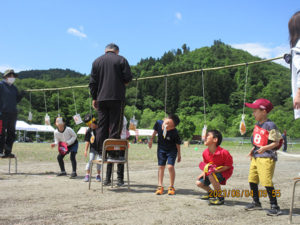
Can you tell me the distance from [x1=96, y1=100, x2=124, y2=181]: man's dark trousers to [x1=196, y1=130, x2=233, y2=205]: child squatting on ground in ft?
5.39

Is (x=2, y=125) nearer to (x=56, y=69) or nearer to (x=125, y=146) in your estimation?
(x=125, y=146)

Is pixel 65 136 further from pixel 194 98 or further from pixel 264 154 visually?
pixel 194 98

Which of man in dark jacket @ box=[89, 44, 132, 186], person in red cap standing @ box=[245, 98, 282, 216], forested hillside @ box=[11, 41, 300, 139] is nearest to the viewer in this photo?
person in red cap standing @ box=[245, 98, 282, 216]

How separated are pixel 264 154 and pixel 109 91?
275cm

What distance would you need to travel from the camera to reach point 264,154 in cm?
427

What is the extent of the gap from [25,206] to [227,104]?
306 ft

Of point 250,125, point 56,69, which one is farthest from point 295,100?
point 56,69

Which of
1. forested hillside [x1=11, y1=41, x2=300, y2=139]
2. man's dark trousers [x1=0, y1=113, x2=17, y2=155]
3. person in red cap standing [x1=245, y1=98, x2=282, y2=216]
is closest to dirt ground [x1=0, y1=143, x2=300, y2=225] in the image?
person in red cap standing [x1=245, y1=98, x2=282, y2=216]

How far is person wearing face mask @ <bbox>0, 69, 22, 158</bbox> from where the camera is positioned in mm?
8008

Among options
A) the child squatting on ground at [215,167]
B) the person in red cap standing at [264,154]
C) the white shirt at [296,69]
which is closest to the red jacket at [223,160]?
the child squatting on ground at [215,167]

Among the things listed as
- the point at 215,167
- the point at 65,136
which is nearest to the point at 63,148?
the point at 65,136

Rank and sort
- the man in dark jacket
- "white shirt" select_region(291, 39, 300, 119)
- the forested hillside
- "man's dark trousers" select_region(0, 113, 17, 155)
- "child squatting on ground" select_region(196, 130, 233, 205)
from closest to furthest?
"white shirt" select_region(291, 39, 300, 119), "child squatting on ground" select_region(196, 130, 233, 205), the man in dark jacket, "man's dark trousers" select_region(0, 113, 17, 155), the forested hillside

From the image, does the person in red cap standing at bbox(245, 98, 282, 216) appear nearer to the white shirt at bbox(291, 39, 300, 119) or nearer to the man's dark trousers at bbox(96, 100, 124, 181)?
the white shirt at bbox(291, 39, 300, 119)

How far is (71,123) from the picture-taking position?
82.0 meters
